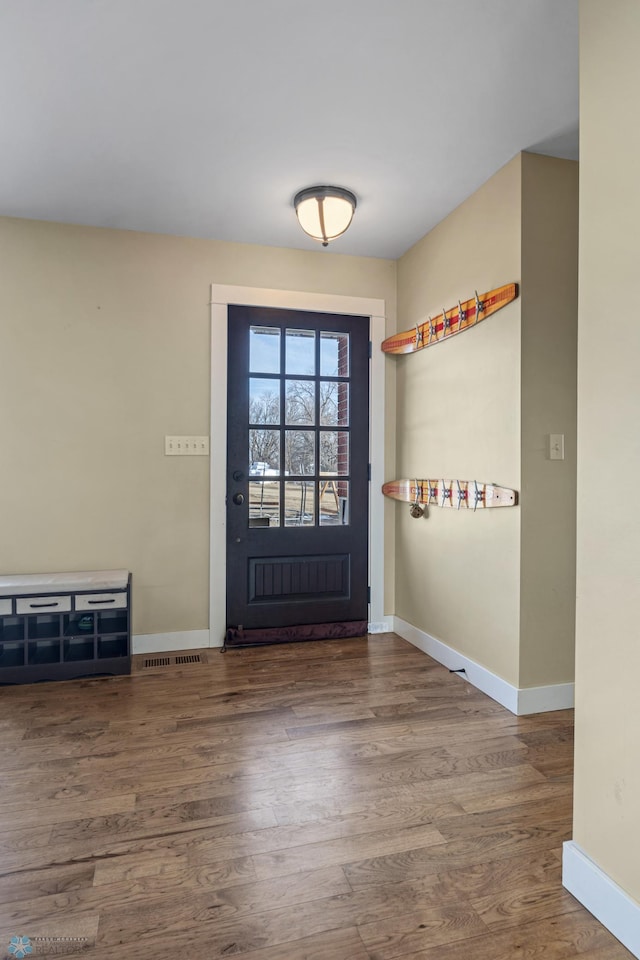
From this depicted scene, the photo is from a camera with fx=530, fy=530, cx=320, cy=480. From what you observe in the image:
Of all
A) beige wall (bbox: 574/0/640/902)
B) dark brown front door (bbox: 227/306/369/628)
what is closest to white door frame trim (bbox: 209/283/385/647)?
dark brown front door (bbox: 227/306/369/628)

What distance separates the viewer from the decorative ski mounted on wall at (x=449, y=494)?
8.14ft

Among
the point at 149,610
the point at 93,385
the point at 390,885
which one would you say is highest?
the point at 93,385

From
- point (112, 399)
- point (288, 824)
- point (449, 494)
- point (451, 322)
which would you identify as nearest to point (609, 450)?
point (288, 824)

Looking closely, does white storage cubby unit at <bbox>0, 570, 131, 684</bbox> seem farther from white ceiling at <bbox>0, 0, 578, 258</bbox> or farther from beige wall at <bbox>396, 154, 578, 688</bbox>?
white ceiling at <bbox>0, 0, 578, 258</bbox>

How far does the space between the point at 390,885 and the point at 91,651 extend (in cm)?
211

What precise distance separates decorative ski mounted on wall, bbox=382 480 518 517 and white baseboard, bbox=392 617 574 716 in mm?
808

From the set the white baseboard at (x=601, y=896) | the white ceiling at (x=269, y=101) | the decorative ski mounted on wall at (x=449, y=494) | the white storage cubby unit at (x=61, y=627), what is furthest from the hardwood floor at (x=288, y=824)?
the white ceiling at (x=269, y=101)

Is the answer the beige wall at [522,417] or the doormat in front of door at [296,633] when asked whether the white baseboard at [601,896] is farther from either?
the doormat in front of door at [296,633]

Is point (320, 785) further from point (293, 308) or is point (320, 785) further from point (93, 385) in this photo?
point (293, 308)

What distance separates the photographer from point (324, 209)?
2.69 meters

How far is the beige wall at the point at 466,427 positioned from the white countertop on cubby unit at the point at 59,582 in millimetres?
1766

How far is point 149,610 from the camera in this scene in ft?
10.5

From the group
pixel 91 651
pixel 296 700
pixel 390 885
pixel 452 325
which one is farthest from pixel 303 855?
pixel 452 325

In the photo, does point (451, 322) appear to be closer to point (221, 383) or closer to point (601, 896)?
point (221, 383)
